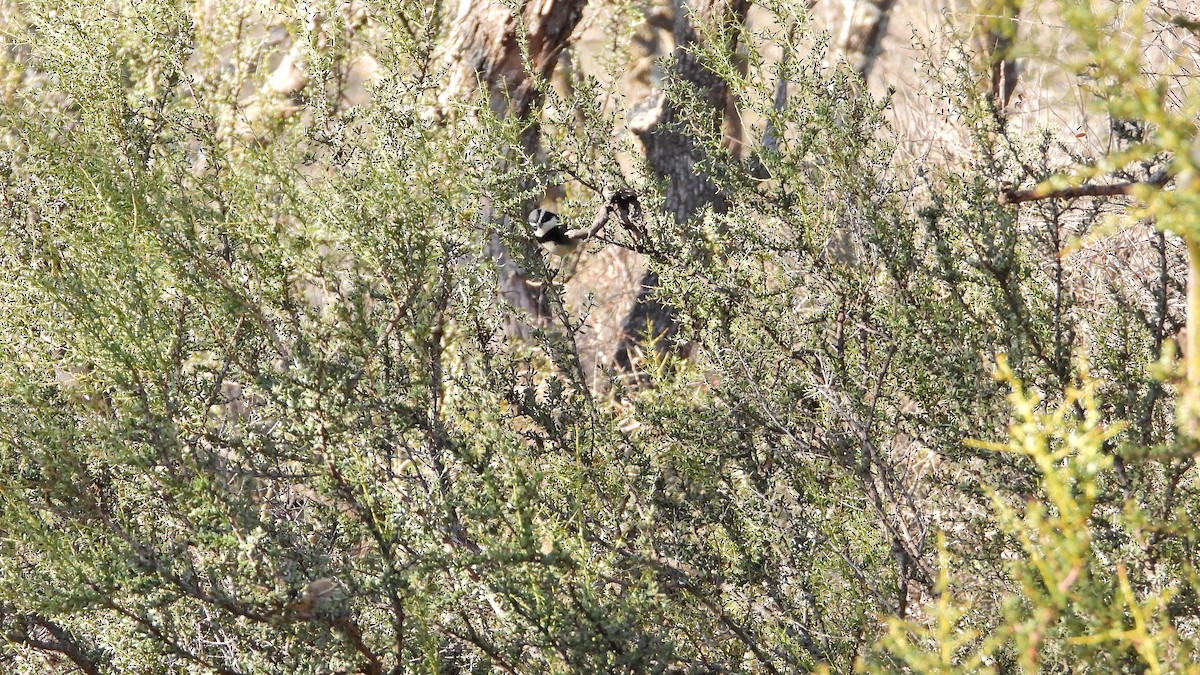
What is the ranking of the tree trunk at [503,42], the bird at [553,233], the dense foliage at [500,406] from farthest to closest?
1. the tree trunk at [503,42]
2. the bird at [553,233]
3. the dense foliage at [500,406]

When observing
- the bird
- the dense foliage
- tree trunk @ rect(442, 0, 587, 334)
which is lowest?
the dense foliage

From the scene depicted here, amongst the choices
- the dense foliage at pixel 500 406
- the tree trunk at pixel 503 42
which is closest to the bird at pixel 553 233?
the dense foliage at pixel 500 406

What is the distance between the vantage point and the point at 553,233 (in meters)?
3.75

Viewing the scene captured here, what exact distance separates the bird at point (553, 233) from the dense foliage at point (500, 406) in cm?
9

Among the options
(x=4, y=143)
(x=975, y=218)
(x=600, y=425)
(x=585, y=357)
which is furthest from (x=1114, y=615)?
(x=585, y=357)

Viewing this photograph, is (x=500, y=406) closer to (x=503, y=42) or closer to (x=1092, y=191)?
(x=1092, y=191)

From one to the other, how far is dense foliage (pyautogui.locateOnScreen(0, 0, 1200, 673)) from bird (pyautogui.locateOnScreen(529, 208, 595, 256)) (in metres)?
0.09

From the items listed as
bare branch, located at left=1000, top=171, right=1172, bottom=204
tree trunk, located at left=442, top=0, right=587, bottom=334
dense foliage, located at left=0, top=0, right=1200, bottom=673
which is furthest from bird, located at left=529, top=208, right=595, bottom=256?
tree trunk, located at left=442, top=0, right=587, bottom=334

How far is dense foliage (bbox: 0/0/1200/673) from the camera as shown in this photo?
106 inches

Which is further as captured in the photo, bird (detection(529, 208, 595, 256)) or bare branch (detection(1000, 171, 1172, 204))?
bird (detection(529, 208, 595, 256))

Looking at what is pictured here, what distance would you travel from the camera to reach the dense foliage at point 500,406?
2.70 meters

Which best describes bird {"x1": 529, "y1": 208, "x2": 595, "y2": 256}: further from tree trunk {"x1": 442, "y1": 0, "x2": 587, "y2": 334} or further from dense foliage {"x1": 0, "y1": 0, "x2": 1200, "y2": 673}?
tree trunk {"x1": 442, "y1": 0, "x2": 587, "y2": 334}

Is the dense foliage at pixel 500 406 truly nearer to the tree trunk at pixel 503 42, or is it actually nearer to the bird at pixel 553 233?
the bird at pixel 553 233

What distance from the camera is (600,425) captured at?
343cm
